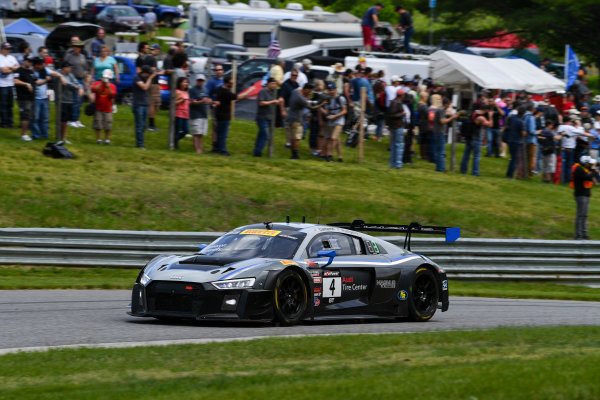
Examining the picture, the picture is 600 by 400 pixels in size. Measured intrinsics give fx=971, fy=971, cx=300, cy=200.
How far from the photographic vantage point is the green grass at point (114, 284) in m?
14.2

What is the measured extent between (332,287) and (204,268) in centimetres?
164

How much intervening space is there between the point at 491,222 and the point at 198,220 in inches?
265

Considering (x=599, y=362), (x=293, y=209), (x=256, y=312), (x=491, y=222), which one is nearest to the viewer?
(x=599, y=362)

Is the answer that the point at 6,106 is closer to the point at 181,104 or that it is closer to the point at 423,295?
the point at 181,104

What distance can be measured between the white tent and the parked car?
22064 millimetres

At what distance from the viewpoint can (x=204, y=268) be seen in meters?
10.5

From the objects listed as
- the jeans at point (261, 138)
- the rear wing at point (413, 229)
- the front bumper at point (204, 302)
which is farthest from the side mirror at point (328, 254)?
the jeans at point (261, 138)

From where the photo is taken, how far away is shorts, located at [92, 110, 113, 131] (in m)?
21.6

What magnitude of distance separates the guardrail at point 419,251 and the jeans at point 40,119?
19.3 ft

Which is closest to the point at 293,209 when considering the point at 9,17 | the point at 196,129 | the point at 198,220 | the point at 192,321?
the point at 198,220

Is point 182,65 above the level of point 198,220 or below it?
above

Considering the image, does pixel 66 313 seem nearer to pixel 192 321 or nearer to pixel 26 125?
pixel 192 321

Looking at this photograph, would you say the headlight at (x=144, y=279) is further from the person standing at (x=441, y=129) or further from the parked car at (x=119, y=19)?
the parked car at (x=119, y=19)

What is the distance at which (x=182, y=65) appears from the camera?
80.6 ft
